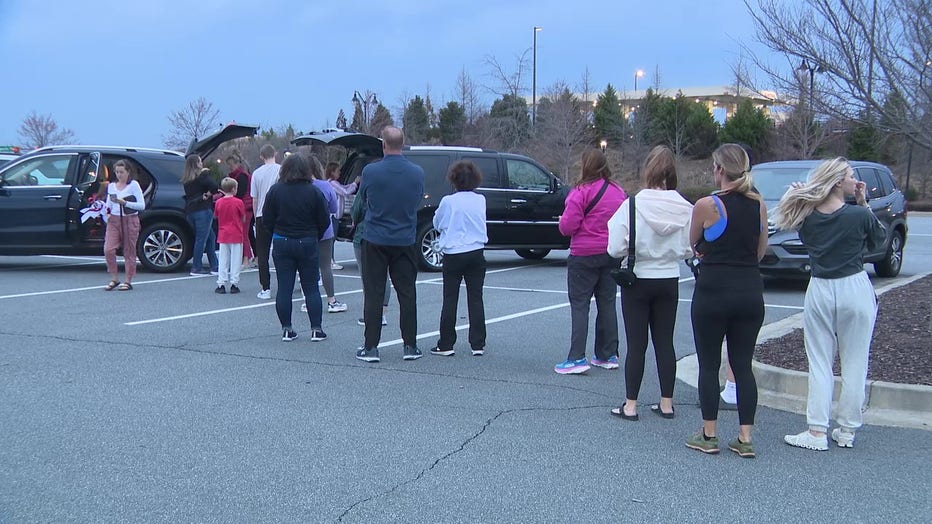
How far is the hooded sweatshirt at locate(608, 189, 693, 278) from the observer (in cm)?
546

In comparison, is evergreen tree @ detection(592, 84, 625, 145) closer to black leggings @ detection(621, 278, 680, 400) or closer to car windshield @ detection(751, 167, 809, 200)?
car windshield @ detection(751, 167, 809, 200)

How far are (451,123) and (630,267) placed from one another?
37.7 meters

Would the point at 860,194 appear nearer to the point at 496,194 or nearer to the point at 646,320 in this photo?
the point at 646,320

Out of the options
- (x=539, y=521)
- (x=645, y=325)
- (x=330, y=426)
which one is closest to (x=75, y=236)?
(x=330, y=426)

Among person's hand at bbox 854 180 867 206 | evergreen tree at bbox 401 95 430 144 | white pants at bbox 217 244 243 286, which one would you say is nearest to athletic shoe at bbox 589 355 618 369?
person's hand at bbox 854 180 867 206

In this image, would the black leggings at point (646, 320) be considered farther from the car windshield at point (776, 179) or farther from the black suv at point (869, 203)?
the car windshield at point (776, 179)

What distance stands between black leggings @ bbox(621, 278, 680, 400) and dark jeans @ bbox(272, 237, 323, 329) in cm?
338

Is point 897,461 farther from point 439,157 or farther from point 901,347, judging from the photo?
point 439,157

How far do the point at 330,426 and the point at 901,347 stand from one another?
14.9 feet

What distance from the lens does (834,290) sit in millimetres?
4965

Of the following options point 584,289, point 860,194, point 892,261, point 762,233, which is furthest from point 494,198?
point 762,233

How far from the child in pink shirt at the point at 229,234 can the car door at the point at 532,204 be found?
483 centimetres

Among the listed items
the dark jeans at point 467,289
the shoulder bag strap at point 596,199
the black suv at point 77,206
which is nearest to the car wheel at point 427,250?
the black suv at point 77,206

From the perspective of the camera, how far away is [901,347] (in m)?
6.69
